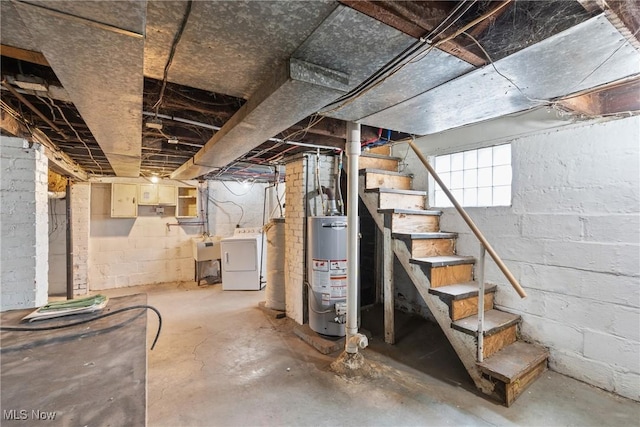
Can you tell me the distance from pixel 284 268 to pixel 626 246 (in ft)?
10.8

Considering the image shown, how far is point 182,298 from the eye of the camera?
15.2 ft

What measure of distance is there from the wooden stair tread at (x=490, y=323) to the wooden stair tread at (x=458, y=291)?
0.19 meters

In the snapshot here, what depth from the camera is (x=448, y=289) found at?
240 cm

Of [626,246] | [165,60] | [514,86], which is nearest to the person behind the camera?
[165,60]

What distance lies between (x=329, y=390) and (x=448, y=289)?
128 cm

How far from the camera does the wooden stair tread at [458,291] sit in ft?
7.38

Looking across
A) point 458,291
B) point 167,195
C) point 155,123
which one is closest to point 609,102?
point 458,291

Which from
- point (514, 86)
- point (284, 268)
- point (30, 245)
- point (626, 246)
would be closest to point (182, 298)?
point (284, 268)

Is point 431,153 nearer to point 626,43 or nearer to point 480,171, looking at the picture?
point 480,171

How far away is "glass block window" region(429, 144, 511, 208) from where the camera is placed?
2697 millimetres

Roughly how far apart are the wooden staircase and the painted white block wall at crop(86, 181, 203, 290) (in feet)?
14.8

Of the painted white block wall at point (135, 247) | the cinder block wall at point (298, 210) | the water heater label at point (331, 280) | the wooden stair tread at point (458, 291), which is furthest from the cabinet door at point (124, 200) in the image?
the wooden stair tread at point (458, 291)

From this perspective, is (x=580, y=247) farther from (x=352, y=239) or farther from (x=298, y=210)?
(x=298, y=210)

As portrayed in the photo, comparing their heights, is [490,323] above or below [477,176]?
below
